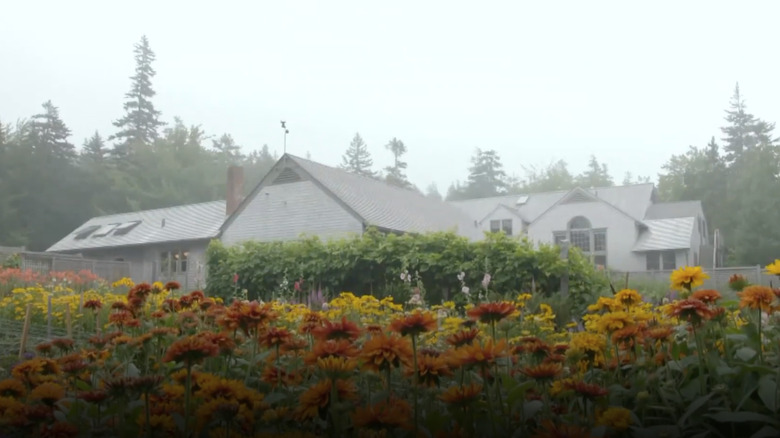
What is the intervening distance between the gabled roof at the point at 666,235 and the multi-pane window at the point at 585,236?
108 cm

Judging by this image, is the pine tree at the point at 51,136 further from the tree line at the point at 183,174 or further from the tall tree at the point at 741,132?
the tall tree at the point at 741,132

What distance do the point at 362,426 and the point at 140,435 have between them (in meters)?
0.39

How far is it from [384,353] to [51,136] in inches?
934

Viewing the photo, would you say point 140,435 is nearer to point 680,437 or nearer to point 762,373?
point 680,437

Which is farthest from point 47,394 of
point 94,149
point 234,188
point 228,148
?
point 228,148

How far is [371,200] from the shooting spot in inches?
593

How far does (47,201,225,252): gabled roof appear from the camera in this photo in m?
17.3

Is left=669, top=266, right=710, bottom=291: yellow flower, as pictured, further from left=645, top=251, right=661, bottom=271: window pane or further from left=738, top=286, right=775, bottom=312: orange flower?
left=645, top=251, right=661, bottom=271: window pane

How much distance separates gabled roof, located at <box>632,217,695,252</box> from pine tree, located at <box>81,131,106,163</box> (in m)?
19.8

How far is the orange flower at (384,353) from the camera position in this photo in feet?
3.40

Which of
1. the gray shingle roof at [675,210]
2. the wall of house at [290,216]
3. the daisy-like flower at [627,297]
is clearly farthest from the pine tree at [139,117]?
the daisy-like flower at [627,297]

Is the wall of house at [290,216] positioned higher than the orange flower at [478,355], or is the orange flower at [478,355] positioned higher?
the wall of house at [290,216]

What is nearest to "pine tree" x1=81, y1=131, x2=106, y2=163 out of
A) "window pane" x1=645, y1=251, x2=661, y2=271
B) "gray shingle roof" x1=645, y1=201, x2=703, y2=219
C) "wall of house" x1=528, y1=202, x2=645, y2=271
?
"wall of house" x1=528, y1=202, x2=645, y2=271

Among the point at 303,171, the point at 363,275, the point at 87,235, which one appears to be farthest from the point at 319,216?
the point at 87,235
